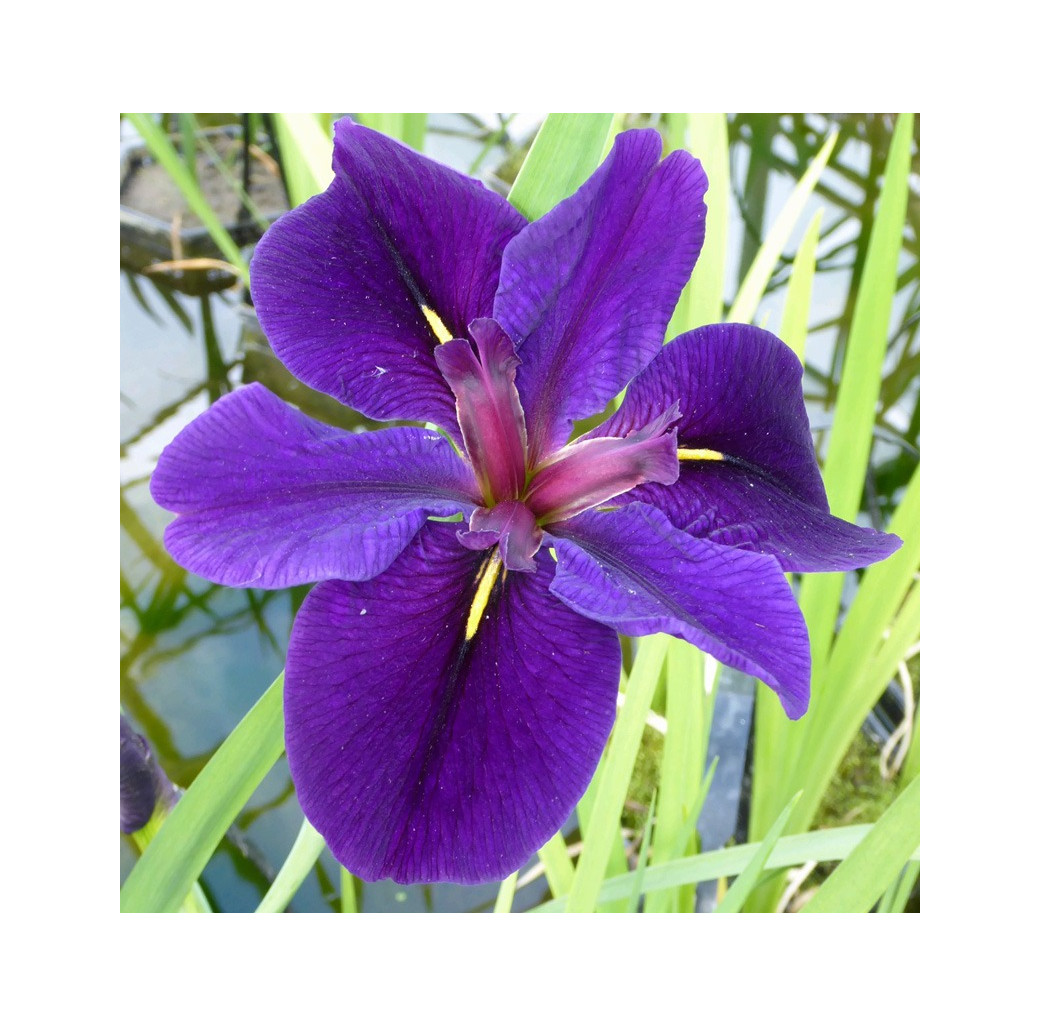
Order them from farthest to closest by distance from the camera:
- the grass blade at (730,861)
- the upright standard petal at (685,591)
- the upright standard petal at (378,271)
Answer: the grass blade at (730,861), the upright standard petal at (378,271), the upright standard petal at (685,591)

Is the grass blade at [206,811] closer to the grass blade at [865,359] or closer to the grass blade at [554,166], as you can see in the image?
the grass blade at [554,166]

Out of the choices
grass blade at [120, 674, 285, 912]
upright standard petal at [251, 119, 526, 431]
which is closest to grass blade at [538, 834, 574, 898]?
grass blade at [120, 674, 285, 912]

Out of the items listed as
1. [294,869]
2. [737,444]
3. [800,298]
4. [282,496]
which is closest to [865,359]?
[800,298]

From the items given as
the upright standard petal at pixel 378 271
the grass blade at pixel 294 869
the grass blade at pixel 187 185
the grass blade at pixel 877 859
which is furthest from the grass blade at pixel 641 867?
the grass blade at pixel 187 185

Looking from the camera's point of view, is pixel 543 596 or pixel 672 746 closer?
Result: pixel 543 596

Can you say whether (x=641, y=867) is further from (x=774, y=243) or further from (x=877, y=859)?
(x=774, y=243)
